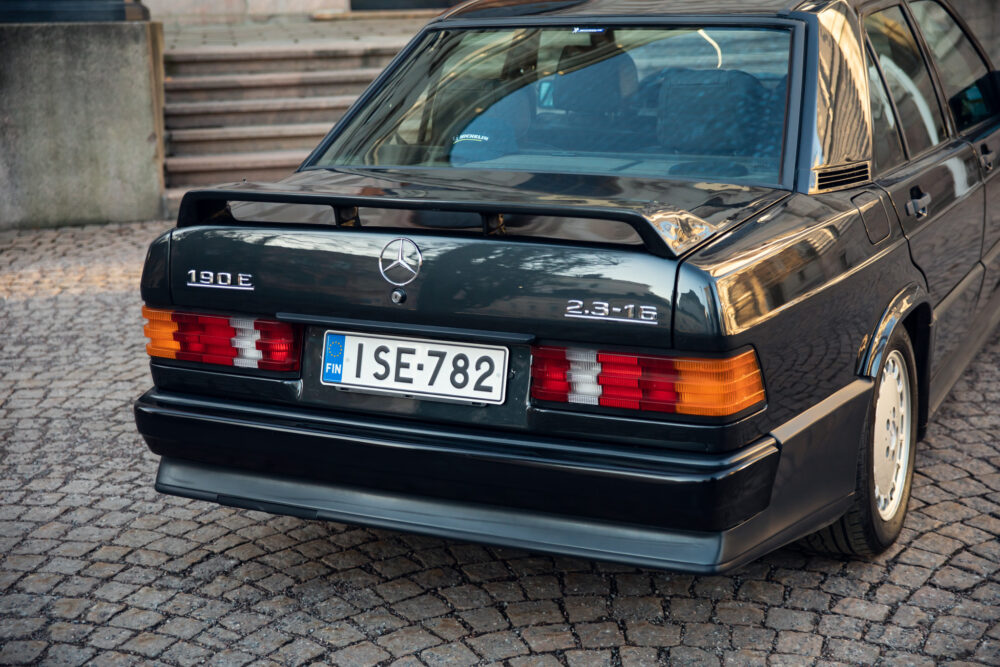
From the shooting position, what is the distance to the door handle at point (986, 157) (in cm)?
428

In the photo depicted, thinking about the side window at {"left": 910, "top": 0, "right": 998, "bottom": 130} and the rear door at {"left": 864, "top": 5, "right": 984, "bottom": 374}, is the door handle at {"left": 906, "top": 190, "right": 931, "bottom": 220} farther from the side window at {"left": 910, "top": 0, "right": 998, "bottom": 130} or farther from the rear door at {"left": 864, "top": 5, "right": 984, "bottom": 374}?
the side window at {"left": 910, "top": 0, "right": 998, "bottom": 130}

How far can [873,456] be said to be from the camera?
3.25 m

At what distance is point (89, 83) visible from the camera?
29.5ft

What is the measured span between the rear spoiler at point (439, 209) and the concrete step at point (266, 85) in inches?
301

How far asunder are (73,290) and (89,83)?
8.44 feet

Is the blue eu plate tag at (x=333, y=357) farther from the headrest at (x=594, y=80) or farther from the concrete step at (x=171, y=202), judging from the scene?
the concrete step at (x=171, y=202)

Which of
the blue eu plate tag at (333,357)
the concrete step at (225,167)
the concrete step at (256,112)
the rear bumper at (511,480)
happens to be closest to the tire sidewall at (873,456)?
the rear bumper at (511,480)

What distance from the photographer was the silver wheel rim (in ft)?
11.1

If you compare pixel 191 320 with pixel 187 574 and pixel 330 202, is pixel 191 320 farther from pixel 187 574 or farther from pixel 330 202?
pixel 187 574

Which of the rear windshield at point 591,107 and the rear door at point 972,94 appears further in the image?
the rear door at point 972,94

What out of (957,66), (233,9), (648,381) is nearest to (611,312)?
(648,381)

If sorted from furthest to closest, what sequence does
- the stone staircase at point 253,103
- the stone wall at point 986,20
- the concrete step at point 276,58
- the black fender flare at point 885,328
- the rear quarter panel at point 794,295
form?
the stone wall at point 986,20 → the concrete step at point 276,58 → the stone staircase at point 253,103 → the black fender flare at point 885,328 → the rear quarter panel at point 794,295

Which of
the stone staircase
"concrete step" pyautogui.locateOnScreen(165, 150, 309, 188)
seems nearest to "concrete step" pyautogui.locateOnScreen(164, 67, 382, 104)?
the stone staircase

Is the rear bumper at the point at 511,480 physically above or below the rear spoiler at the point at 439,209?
below
